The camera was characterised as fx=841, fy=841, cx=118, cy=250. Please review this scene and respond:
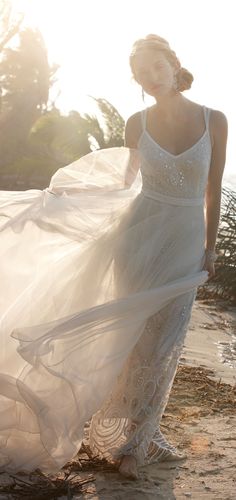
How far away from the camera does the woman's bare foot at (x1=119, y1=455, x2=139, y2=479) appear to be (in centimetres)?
401

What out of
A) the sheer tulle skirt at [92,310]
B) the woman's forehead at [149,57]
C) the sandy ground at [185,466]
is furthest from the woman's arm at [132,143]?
the sandy ground at [185,466]

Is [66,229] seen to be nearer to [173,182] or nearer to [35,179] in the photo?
[173,182]

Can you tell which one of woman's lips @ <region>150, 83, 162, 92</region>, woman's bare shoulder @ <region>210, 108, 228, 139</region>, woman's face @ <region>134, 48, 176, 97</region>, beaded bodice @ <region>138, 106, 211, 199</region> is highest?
woman's face @ <region>134, 48, 176, 97</region>

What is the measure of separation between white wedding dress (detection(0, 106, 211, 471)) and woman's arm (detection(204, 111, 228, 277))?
0.07 meters

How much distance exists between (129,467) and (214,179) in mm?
1515

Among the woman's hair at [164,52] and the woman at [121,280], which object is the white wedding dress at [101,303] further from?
the woman's hair at [164,52]

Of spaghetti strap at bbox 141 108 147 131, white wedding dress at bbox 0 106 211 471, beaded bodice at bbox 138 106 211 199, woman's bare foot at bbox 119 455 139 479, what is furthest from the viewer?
spaghetti strap at bbox 141 108 147 131

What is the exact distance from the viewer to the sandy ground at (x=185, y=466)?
148 inches

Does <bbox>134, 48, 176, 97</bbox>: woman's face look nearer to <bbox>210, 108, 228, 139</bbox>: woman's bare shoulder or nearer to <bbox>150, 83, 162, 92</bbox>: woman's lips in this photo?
<bbox>150, 83, 162, 92</bbox>: woman's lips

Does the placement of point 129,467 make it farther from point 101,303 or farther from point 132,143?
point 132,143

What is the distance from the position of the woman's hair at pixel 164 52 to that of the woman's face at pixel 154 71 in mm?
22

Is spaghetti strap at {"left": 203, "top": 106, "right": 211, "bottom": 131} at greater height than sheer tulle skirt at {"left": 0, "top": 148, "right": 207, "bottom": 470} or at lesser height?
greater

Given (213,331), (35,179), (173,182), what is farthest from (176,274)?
(35,179)

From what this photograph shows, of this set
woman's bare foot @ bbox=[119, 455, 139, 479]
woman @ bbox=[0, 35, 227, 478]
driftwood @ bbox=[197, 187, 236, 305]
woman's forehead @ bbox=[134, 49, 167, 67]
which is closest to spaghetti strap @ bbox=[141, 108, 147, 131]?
woman @ bbox=[0, 35, 227, 478]
